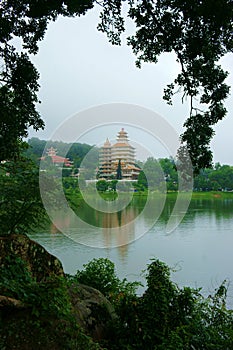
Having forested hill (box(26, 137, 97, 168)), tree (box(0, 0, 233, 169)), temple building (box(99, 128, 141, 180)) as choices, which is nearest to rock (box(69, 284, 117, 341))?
tree (box(0, 0, 233, 169))

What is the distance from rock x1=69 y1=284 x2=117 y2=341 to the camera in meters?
2.30

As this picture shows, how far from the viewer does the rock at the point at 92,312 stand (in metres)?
2.30

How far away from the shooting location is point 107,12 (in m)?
3.33

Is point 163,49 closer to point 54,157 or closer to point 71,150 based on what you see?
point 54,157

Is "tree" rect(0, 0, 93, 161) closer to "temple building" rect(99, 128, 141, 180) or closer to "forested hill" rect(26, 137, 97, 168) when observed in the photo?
"forested hill" rect(26, 137, 97, 168)

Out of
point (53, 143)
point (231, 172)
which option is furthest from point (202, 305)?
point (231, 172)

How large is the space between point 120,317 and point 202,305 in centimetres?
52

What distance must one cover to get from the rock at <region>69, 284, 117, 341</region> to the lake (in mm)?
3559

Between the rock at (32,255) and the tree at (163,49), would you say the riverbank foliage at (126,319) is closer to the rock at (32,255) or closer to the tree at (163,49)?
the rock at (32,255)

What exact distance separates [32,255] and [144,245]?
8511mm

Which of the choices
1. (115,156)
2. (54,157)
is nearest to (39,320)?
(54,157)

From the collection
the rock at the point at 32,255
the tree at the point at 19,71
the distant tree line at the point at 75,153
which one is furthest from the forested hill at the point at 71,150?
the rock at the point at 32,255

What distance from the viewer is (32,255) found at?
236 centimetres

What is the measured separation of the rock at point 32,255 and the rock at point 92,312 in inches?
6.9
